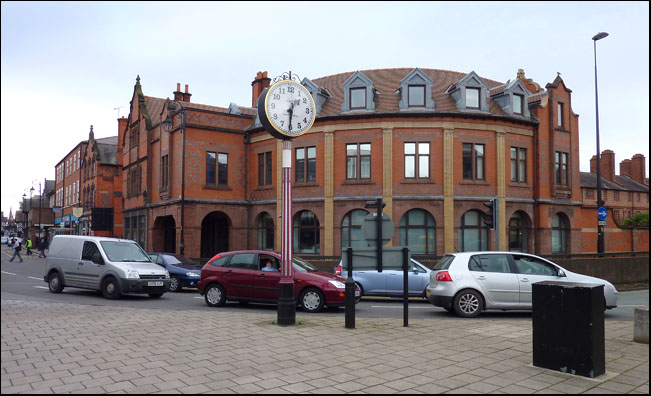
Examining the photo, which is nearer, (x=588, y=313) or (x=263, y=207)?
(x=588, y=313)

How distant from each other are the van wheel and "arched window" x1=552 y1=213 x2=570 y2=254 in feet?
78.2

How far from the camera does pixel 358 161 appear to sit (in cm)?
2691

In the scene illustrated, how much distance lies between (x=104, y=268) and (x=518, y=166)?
A: 70.1 feet

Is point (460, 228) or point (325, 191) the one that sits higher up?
point (325, 191)

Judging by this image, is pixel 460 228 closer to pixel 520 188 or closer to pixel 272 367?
pixel 520 188

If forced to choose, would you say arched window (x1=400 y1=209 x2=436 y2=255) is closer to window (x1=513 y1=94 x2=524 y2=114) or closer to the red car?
window (x1=513 y1=94 x2=524 y2=114)

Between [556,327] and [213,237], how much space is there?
27.9m

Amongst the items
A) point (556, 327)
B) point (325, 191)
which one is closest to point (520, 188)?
point (325, 191)

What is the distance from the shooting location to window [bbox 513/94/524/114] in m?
28.2

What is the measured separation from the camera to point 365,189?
2652 cm

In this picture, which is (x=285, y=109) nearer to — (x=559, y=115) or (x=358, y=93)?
(x=358, y=93)

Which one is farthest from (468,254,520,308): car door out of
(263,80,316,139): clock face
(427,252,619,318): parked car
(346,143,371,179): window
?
(346,143,371,179): window

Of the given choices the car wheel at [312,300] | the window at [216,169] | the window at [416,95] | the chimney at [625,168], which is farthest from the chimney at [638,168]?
the car wheel at [312,300]

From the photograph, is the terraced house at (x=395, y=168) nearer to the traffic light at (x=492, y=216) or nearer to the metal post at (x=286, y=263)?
the traffic light at (x=492, y=216)
